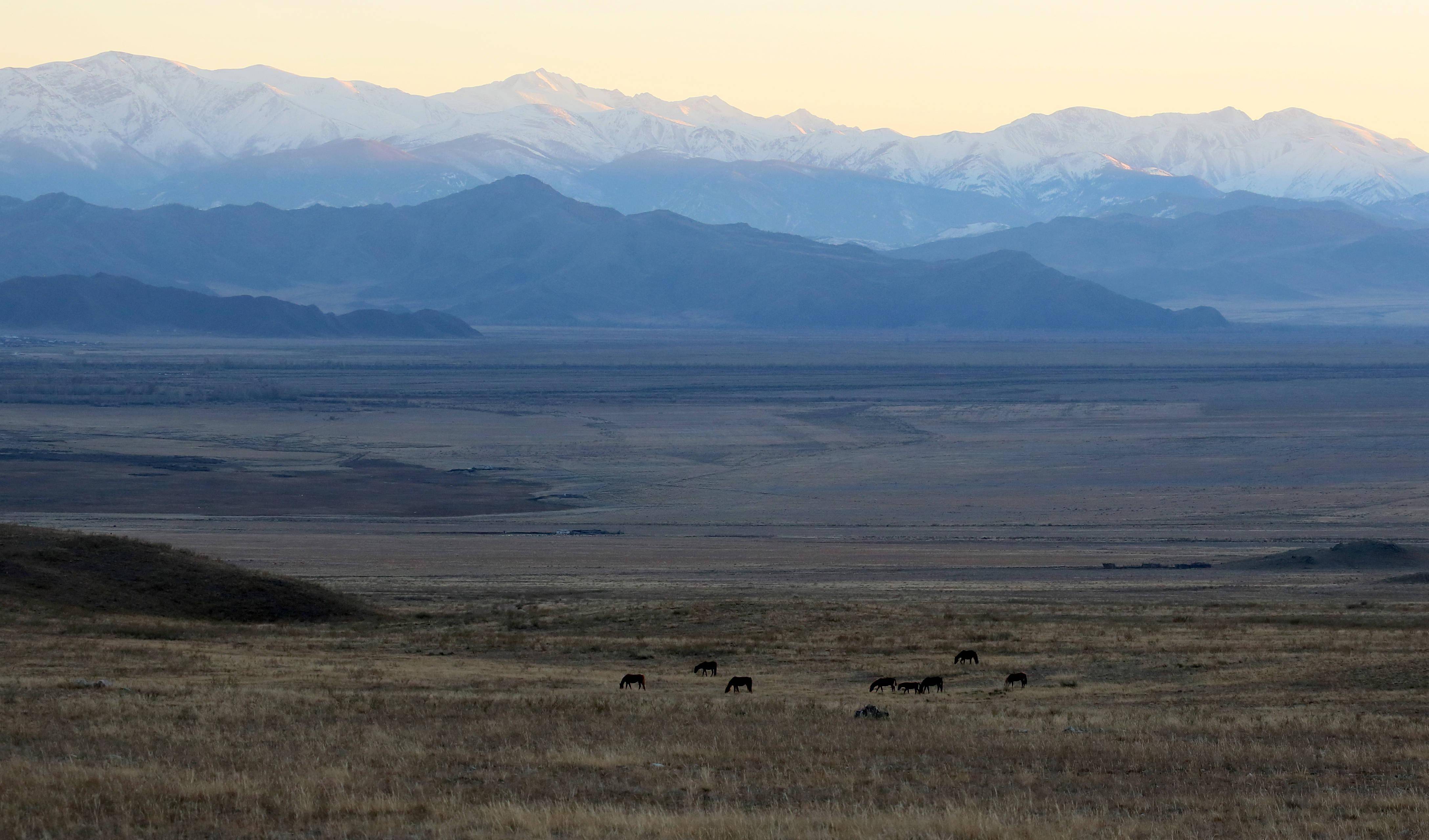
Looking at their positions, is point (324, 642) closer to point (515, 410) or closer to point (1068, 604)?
point (1068, 604)

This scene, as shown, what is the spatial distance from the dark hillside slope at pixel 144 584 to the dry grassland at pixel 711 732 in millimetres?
2223

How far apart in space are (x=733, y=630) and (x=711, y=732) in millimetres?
14422

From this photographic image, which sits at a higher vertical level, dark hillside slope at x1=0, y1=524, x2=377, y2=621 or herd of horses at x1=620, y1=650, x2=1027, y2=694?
herd of horses at x1=620, y1=650, x2=1027, y2=694

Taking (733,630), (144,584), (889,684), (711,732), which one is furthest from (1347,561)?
(711,732)

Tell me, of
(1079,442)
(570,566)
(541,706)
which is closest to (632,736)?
(541,706)

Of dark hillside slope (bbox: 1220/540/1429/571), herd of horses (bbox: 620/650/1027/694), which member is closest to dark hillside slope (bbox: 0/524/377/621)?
herd of horses (bbox: 620/650/1027/694)

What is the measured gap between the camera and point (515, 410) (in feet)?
372

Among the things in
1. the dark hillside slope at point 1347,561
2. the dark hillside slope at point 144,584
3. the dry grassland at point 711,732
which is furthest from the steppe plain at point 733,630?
the dark hillside slope at point 144,584

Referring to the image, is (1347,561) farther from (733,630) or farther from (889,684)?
(889,684)

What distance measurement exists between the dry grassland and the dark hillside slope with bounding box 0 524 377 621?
2.22m

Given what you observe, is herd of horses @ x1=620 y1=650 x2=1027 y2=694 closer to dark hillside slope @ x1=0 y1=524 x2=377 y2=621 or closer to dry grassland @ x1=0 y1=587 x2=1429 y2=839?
dry grassland @ x1=0 y1=587 x2=1429 y2=839

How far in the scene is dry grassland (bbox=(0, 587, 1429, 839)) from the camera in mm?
11617

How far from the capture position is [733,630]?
3117 centimetres

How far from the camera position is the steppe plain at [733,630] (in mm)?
12594
